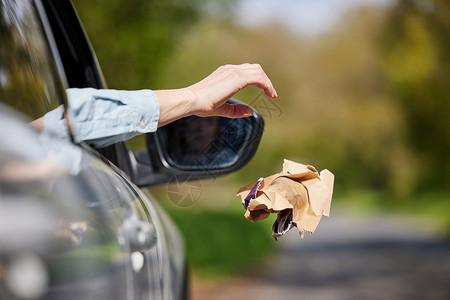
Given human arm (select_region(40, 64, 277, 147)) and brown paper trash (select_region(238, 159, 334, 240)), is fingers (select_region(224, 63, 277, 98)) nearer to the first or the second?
human arm (select_region(40, 64, 277, 147))

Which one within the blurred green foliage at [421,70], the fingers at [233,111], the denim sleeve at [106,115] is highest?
the denim sleeve at [106,115]

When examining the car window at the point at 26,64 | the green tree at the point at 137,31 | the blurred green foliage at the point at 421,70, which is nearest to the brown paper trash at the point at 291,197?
the car window at the point at 26,64

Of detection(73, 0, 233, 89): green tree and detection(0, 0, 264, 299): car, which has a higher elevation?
detection(0, 0, 264, 299): car

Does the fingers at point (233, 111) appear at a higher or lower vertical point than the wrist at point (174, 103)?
lower

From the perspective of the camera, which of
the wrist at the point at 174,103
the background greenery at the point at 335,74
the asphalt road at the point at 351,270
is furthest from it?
the asphalt road at the point at 351,270

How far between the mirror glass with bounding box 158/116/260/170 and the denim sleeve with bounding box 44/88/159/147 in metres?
0.32

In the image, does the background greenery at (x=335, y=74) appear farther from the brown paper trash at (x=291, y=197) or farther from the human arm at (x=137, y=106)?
the brown paper trash at (x=291, y=197)

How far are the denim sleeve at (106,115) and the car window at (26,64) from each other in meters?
0.06

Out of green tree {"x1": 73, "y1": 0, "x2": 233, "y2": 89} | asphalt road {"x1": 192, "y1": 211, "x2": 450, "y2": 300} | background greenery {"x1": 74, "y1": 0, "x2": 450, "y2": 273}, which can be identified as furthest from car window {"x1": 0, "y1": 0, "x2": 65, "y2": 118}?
asphalt road {"x1": 192, "y1": 211, "x2": 450, "y2": 300}

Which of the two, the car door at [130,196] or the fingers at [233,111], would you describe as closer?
the car door at [130,196]

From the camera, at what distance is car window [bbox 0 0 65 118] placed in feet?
3.06

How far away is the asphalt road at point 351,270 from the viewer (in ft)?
29.2

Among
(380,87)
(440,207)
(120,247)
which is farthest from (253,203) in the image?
(440,207)

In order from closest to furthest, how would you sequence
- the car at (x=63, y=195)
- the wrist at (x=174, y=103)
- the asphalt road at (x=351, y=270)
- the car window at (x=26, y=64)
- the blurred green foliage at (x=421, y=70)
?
1. the car at (x=63, y=195)
2. the car window at (x=26, y=64)
3. the wrist at (x=174, y=103)
4. the asphalt road at (x=351, y=270)
5. the blurred green foliage at (x=421, y=70)
